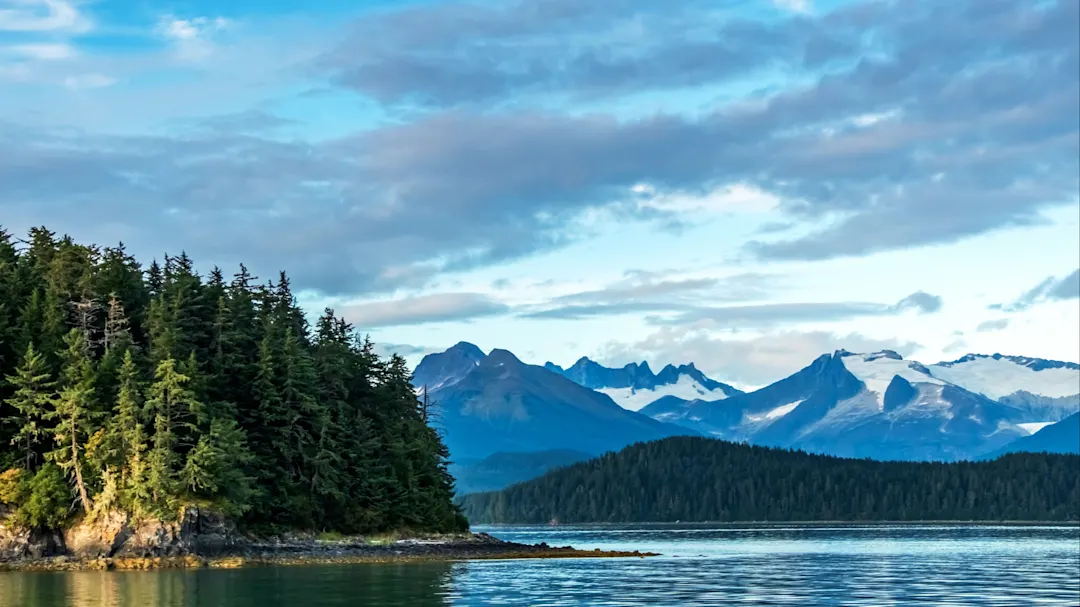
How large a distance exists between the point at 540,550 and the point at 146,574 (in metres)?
54.7

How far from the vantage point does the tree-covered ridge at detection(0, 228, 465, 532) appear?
457 ft

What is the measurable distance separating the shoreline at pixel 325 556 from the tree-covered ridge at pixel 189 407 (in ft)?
16.3

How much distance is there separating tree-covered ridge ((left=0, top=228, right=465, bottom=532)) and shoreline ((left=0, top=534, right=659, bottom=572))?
495 cm

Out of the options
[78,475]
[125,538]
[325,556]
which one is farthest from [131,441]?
[325,556]

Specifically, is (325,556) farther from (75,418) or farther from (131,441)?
(75,418)

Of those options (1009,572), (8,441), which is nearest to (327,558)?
(8,441)

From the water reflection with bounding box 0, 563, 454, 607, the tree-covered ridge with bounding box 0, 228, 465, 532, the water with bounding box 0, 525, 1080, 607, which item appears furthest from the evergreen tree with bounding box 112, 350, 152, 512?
the water with bounding box 0, 525, 1080, 607

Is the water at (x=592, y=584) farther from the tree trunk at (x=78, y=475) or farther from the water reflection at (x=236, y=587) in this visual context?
the tree trunk at (x=78, y=475)

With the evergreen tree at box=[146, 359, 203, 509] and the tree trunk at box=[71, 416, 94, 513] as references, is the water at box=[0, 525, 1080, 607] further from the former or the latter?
the tree trunk at box=[71, 416, 94, 513]

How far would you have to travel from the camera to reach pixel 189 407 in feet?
465

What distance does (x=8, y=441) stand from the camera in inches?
5719

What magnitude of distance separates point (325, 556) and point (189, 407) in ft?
67.8

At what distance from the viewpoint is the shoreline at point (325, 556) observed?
130m

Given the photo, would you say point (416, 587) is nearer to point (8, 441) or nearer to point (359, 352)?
point (8, 441)
